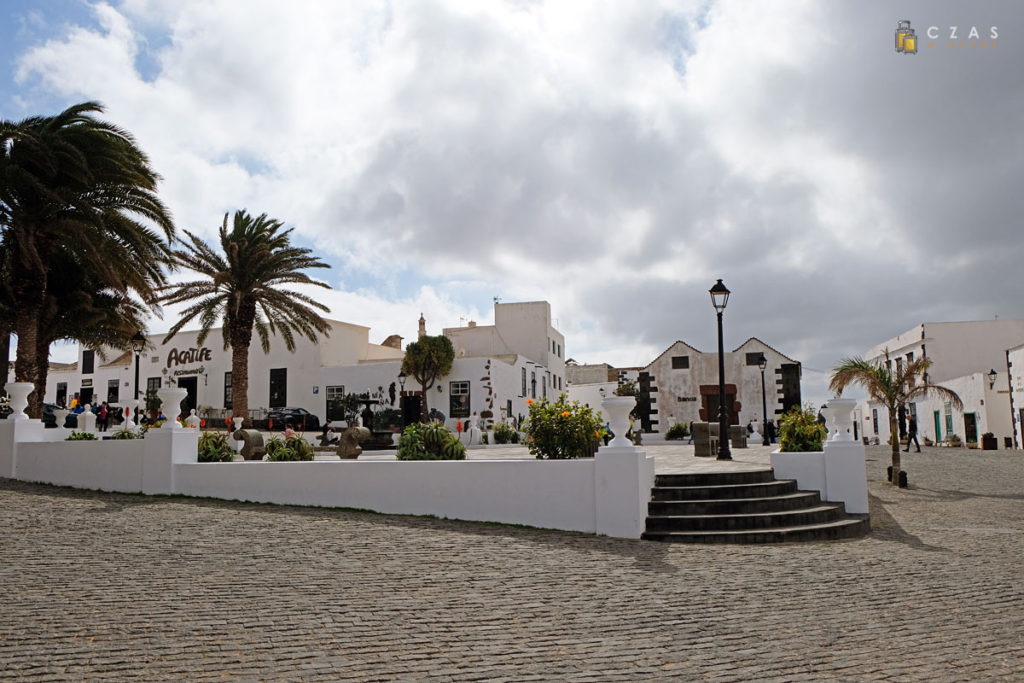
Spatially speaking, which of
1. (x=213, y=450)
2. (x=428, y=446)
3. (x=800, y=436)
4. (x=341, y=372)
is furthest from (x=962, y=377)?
(x=213, y=450)

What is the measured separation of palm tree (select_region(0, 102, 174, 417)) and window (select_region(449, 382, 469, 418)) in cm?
2237

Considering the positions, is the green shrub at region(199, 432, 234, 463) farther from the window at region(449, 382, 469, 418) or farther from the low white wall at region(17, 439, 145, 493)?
the window at region(449, 382, 469, 418)

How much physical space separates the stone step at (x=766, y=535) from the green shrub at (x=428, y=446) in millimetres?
3563

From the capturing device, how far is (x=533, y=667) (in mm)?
5043

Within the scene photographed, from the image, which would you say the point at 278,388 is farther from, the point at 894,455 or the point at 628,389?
the point at 894,455

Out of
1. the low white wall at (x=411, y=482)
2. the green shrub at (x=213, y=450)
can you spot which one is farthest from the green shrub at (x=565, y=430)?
the green shrub at (x=213, y=450)

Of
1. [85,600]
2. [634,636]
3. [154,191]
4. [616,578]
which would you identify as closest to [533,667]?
[634,636]

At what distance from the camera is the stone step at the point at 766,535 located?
32.2 feet

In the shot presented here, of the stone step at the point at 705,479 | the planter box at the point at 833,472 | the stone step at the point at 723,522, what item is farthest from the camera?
the planter box at the point at 833,472

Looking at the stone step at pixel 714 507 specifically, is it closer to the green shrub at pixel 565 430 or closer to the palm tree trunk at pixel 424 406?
the green shrub at pixel 565 430

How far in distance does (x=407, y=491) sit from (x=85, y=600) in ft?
17.0

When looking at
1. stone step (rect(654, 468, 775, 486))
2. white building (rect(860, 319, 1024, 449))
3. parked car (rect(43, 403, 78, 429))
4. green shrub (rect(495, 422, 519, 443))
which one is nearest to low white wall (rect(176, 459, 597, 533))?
stone step (rect(654, 468, 775, 486))

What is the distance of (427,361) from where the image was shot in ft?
128

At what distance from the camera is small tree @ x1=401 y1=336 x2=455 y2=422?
128ft
